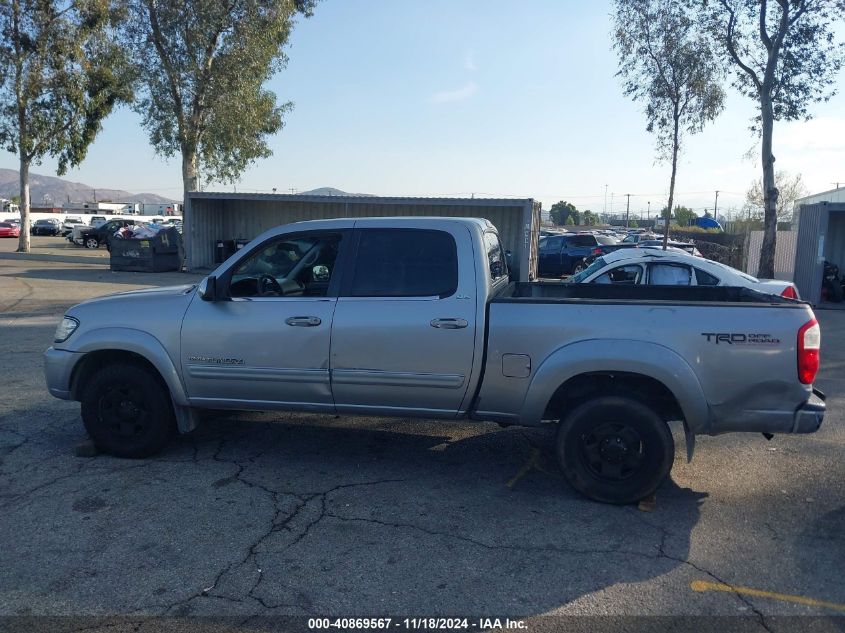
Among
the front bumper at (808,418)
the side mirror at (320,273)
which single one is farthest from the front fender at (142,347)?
the front bumper at (808,418)

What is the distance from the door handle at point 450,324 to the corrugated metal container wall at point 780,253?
85.9 feet

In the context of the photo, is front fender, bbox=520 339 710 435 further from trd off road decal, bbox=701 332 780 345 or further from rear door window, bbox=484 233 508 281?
rear door window, bbox=484 233 508 281

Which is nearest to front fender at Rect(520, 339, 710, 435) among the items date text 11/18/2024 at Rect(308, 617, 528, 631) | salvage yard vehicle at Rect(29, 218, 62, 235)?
date text 11/18/2024 at Rect(308, 617, 528, 631)

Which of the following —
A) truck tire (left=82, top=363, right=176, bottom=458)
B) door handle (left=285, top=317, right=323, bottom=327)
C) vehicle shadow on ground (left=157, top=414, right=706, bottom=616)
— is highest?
door handle (left=285, top=317, right=323, bottom=327)

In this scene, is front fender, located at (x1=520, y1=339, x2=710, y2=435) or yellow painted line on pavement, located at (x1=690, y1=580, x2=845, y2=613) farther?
front fender, located at (x1=520, y1=339, x2=710, y2=435)

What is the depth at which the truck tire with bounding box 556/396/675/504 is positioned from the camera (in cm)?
506

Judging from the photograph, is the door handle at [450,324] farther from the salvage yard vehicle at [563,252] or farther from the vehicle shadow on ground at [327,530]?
the salvage yard vehicle at [563,252]

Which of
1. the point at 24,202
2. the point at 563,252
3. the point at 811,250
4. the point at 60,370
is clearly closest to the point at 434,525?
the point at 60,370

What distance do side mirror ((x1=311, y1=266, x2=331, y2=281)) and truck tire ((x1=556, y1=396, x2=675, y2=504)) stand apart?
Result: 2.16 metres

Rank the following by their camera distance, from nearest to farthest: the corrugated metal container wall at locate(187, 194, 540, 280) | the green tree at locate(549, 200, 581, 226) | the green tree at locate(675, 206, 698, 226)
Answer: the corrugated metal container wall at locate(187, 194, 540, 280)
the green tree at locate(675, 206, 698, 226)
the green tree at locate(549, 200, 581, 226)

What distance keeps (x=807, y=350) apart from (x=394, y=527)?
2.94 m

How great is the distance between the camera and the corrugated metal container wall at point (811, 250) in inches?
790

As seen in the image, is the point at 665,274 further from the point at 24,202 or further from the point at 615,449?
the point at 24,202

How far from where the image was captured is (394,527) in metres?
4.82
